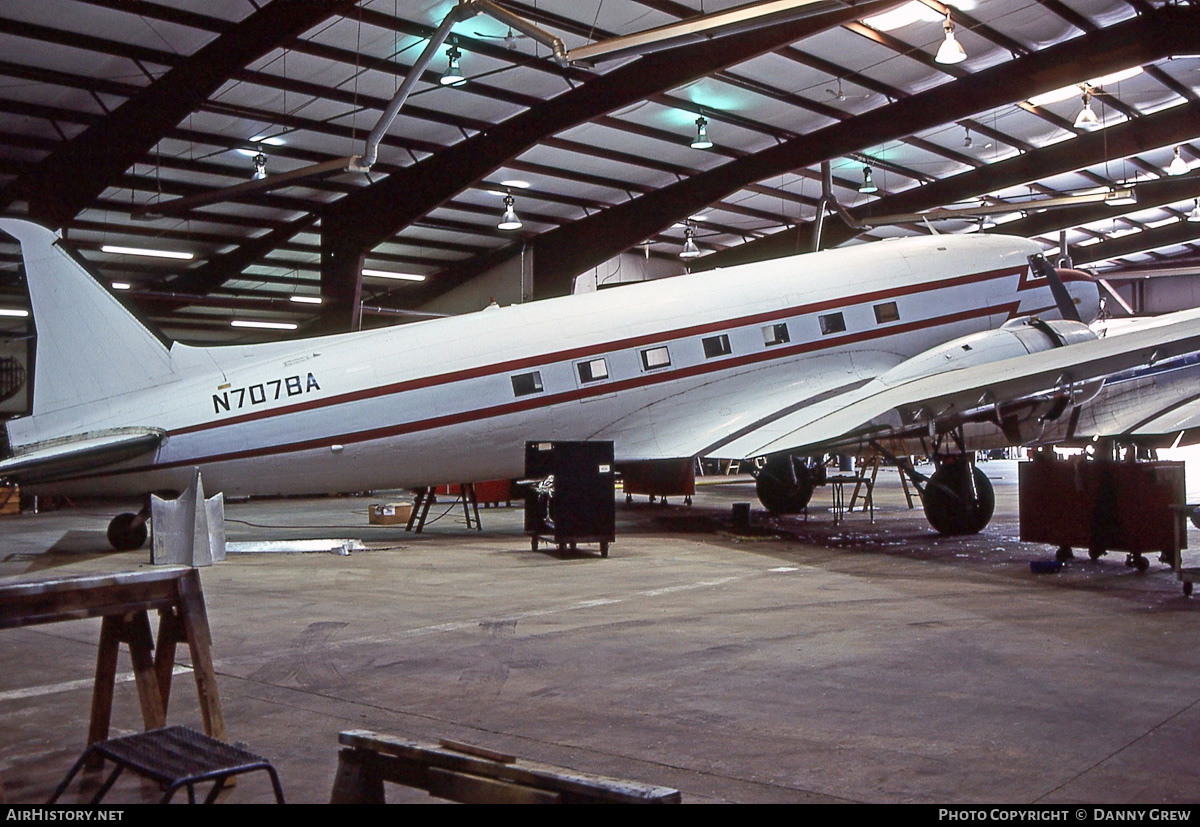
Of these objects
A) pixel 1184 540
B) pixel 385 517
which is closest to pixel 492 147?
pixel 385 517

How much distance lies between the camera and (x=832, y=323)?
16719 millimetres

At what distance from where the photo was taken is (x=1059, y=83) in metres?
24.8

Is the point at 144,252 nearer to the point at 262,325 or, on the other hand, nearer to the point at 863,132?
the point at 262,325

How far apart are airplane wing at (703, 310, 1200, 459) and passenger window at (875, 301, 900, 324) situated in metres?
1.26

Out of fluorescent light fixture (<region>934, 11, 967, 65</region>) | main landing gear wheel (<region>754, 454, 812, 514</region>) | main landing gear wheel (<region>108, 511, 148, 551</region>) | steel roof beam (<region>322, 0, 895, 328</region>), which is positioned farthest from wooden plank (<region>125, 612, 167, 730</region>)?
fluorescent light fixture (<region>934, 11, 967, 65</region>)

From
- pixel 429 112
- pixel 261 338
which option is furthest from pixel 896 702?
pixel 261 338

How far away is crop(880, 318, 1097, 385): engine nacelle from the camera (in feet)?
49.1

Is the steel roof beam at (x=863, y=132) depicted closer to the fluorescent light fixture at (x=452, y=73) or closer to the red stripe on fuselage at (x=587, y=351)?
the red stripe on fuselage at (x=587, y=351)

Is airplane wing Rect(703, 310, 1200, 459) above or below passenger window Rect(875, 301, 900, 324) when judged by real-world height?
below

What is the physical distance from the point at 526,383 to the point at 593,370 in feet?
3.53

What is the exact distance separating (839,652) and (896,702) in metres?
1.43

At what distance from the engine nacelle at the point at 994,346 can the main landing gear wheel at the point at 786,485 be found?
4.14 meters

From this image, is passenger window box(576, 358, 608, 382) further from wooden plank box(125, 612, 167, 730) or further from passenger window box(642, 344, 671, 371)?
wooden plank box(125, 612, 167, 730)

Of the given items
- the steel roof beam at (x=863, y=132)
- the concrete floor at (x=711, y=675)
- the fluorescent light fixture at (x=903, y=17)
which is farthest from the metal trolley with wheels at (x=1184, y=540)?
the steel roof beam at (x=863, y=132)
